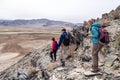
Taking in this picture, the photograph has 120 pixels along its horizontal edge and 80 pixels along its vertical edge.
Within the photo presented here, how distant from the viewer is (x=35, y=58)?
845 inches

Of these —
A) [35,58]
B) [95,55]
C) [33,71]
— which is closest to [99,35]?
[95,55]

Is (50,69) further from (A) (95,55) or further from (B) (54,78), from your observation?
(A) (95,55)

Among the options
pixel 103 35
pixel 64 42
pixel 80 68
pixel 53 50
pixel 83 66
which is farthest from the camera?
pixel 53 50

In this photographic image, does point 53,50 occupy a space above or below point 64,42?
below

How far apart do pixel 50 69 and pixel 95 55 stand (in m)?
4.50

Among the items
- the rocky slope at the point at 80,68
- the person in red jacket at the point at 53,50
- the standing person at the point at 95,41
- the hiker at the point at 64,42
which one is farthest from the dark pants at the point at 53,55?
the standing person at the point at 95,41

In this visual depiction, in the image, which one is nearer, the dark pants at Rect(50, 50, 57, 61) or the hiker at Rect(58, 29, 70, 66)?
the hiker at Rect(58, 29, 70, 66)

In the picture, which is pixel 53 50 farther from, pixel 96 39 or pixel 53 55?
pixel 96 39

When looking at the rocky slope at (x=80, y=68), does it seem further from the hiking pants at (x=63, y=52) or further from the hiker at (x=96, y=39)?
the hiker at (x=96, y=39)

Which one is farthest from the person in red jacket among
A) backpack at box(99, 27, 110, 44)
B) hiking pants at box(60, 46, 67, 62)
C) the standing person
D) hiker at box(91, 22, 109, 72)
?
backpack at box(99, 27, 110, 44)

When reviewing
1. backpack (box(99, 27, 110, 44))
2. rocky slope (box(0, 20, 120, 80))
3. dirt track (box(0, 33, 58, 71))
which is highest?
backpack (box(99, 27, 110, 44))

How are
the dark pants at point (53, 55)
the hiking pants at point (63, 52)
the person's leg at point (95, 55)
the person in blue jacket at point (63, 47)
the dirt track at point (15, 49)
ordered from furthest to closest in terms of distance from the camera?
1. the dirt track at point (15, 49)
2. the dark pants at point (53, 55)
3. the hiking pants at point (63, 52)
4. the person in blue jacket at point (63, 47)
5. the person's leg at point (95, 55)

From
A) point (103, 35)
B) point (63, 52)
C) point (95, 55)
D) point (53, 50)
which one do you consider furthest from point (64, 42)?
point (103, 35)

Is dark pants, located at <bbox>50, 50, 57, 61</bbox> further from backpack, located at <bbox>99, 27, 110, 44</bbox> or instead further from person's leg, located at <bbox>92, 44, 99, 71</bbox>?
backpack, located at <bbox>99, 27, 110, 44</bbox>
